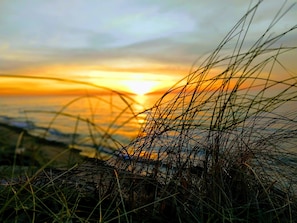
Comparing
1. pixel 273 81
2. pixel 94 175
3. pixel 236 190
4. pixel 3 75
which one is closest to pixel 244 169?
pixel 236 190

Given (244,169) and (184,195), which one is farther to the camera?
(244,169)

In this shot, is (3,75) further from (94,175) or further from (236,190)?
(236,190)

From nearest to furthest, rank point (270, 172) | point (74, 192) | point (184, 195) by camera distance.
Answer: point (184, 195), point (74, 192), point (270, 172)

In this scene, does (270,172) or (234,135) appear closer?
(234,135)

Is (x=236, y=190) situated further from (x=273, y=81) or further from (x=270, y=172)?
(x=273, y=81)

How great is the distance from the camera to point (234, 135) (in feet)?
6.31

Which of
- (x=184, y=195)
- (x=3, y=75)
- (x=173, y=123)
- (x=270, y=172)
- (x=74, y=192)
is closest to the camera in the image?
(x=3, y=75)

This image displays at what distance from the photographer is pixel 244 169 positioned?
1.88 metres

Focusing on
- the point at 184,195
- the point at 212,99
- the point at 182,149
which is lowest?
the point at 184,195

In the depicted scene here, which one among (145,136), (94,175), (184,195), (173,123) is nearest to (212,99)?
(173,123)

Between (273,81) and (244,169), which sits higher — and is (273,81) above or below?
above

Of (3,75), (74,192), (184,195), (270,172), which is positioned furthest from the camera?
(270,172)

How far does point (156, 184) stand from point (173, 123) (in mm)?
369

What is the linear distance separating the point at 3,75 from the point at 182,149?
978 millimetres
